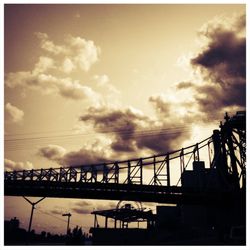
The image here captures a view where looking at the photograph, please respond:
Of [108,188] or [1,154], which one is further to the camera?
[108,188]

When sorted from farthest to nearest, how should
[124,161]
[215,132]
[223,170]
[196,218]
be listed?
[196,218]
[124,161]
[215,132]
[223,170]

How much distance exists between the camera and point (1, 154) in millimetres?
18828

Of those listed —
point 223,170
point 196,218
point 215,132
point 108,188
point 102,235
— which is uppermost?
point 215,132

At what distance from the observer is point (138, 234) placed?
48.5m

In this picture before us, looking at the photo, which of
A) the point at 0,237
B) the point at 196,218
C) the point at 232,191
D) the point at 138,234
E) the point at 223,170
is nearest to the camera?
the point at 0,237

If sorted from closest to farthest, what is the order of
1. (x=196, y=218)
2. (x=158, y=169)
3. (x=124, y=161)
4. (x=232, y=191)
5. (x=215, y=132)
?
(x=232, y=191)
(x=215, y=132)
(x=158, y=169)
(x=124, y=161)
(x=196, y=218)

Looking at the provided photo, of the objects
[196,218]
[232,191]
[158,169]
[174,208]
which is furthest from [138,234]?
[174,208]

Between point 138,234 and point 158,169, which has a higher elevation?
point 158,169

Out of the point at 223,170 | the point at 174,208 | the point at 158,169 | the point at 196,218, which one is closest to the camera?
the point at 223,170

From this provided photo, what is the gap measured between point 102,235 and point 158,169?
99.1 ft

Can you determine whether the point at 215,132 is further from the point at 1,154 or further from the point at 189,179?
the point at 1,154
